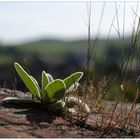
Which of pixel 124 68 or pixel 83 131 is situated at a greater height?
pixel 124 68

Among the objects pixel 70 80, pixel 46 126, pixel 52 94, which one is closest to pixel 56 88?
pixel 52 94

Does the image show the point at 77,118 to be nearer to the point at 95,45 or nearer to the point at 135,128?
the point at 135,128

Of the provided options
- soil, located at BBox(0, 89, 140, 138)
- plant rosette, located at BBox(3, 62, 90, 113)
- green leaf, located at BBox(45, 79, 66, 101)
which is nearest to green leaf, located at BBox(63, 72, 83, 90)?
plant rosette, located at BBox(3, 62, 90, 113)

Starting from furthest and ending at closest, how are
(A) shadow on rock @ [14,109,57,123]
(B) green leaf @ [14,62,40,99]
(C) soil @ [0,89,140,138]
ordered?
(B) green leaf @ [14,62,40,99]
(A) shadow on rock @ [14,109,57,123]
(C) soil @ [0,89,140,138]

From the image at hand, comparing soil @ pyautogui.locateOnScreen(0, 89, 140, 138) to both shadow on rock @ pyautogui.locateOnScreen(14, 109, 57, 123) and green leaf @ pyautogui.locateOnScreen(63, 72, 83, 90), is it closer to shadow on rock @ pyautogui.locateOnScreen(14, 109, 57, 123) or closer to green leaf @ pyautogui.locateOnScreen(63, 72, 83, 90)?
shadow on rock @ pyautogui.locateOnScreen(14, 109, 57, 123)

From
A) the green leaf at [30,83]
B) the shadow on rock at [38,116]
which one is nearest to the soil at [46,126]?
the shadow on rock at [38,116]

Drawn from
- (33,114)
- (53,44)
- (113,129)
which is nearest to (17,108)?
(33,114)
